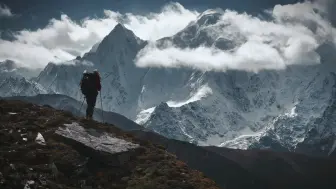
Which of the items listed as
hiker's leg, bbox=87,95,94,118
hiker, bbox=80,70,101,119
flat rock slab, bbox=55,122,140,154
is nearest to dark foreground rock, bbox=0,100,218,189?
flat rock slab, bbox=55,122,140,154

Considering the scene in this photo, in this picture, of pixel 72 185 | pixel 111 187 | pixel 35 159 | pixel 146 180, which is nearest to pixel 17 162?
pixel 35 159

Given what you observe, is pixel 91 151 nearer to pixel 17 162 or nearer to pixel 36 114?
pixel 17 162

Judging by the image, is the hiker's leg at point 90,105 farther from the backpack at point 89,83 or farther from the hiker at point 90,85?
the backpack at point 89,83

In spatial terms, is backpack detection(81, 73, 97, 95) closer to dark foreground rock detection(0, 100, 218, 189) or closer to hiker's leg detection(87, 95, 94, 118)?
hiker's leg detection(87, 95, 94, 118)

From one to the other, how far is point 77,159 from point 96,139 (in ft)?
9.68

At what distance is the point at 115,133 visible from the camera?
106 ft

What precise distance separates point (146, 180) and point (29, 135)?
655 cm

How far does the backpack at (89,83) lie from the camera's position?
3669 cm

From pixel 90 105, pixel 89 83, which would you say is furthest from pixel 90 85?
pixel 90 105

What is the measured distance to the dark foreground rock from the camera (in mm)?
24422

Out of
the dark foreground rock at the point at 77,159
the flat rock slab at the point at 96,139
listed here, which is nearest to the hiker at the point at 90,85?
the dark foreground rock at the point at 77,159

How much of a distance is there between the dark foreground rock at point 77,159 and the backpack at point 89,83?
17.8 feet

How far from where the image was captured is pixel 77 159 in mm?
26641

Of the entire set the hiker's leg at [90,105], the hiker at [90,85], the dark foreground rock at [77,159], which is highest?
the hiker at [90,85]
